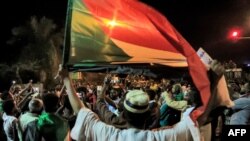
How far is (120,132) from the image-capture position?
3664 mm

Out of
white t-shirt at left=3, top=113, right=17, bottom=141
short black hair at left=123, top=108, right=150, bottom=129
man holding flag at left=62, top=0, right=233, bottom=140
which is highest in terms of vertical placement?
man holding flag at left=62, top=0, right=233, bottom=140

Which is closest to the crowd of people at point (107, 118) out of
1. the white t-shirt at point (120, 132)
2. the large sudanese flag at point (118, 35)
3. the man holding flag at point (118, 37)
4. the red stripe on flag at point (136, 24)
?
the white t-shirt at point (120, 132)

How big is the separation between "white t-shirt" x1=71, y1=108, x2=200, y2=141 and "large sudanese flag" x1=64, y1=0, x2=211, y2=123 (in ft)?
2.28

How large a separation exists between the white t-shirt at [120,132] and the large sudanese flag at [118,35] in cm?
70

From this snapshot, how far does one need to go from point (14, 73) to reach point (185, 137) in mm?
46279

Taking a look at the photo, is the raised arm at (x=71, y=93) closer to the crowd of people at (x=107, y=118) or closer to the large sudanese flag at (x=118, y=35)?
the crowd of people at (x=107, y=118)

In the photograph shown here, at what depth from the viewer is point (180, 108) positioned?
9281mm

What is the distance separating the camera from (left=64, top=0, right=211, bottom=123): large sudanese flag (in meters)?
4.29

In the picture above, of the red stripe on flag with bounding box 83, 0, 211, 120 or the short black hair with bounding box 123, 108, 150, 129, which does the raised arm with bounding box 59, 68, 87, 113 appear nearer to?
the short black hair with bounding box 123, 108, 150, 129

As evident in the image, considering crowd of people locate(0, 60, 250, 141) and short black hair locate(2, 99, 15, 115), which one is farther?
short black hair locate(2, 99, 15, 115)

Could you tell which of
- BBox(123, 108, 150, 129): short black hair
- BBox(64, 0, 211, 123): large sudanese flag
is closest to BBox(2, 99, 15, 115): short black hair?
BBox(64, 0, 211, 123): large sudanese flag

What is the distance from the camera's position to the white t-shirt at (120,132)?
3.62 m

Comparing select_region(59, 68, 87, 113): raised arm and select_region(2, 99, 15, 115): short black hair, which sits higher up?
select_region(59, 68, 87, 113): raised arm

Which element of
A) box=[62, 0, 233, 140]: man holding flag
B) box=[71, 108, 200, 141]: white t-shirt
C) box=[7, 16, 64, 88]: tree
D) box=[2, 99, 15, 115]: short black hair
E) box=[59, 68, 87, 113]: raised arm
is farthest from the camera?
box=[7, 16, 64, 88]: tree
